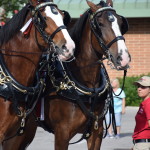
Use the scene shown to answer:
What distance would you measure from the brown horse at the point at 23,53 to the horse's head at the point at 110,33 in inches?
28.0

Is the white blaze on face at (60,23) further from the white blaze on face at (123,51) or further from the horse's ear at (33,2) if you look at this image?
the white blaze on face at (123,51)

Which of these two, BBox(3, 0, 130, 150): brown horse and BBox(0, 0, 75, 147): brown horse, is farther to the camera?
BBox(3, 0, 130, 150): brown horse

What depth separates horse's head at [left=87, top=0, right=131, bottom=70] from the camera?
688cm

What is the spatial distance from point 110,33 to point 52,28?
Result: 90 cm

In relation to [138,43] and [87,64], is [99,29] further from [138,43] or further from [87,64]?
[138,43]

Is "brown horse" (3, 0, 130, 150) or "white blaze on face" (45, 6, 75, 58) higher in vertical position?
"white blaze on face" (45, 6, 75, 58)

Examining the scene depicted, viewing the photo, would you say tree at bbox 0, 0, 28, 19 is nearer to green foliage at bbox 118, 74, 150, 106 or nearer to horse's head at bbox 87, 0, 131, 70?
green foliage at bbox 118, 74, 150, 106

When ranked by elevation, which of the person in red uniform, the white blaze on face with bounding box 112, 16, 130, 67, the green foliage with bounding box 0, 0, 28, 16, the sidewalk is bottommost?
the sidewalk

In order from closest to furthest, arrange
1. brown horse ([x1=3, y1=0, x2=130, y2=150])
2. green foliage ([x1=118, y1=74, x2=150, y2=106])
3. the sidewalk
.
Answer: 1. brown horse ([x1=3, y1=0, x2=130, y2=150])
2. the sidewalk
3. green foliage ([x1=118, y1=74, x2=150, y2=106])

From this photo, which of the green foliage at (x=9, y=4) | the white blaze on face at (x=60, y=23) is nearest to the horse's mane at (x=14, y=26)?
the white blaze on face at (x=60, y=23)

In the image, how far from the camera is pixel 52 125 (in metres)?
7.38

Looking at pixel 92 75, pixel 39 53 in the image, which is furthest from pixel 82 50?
pixel 39 53

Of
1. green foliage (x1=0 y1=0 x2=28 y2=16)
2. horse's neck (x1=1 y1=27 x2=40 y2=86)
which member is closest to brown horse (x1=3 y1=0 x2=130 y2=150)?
horse's neck (x1=1 y1=27 x2=40 y2=86)

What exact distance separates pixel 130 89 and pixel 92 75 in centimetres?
1011
